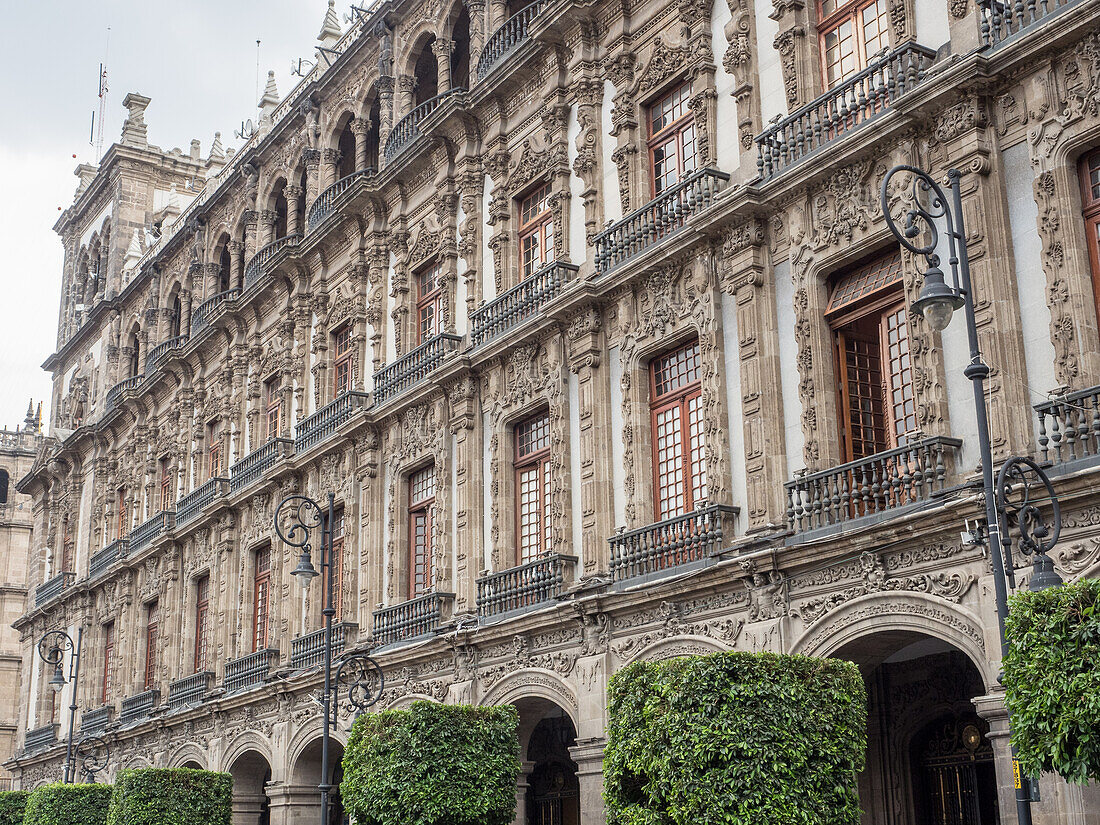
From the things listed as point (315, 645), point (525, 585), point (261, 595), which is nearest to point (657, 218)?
point (525, 585)

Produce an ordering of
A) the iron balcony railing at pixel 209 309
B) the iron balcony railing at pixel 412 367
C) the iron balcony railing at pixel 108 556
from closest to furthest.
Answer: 1. the iron balcony railing at pixel 412 367
2. the iron balcony railing at pixel 209 309
3. the iron balcony railing at pixel 108 556

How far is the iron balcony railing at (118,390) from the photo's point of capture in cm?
4081

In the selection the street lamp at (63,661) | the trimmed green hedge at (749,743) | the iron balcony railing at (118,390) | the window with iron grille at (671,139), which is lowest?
the trimmed green hedge at (749,743)

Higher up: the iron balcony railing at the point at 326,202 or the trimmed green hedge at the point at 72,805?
the iron balcony railing at the point at 326,202

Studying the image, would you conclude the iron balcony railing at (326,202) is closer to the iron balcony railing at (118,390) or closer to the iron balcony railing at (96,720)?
the iron balcony railing at (118,390)

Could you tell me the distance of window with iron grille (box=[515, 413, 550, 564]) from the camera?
73.0ft

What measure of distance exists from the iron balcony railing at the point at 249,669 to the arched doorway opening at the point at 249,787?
60.4 inches

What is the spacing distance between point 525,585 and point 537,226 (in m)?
6.33

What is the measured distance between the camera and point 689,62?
20.1 m

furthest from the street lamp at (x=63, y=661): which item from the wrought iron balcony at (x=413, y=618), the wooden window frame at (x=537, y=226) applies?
the wooden window frame at (x=537, y=226)

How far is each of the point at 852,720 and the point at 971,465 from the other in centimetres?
313

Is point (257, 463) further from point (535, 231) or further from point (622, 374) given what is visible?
point (622, 374)

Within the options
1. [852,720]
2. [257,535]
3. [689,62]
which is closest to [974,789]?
[852,720]

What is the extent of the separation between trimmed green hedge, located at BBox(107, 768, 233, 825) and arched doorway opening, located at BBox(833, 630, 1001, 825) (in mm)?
14260
